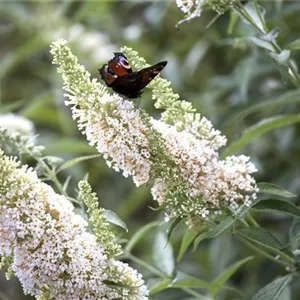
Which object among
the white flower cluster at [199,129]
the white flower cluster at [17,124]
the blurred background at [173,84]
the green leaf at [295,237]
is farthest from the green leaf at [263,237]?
the white flower cluster at [17,124]

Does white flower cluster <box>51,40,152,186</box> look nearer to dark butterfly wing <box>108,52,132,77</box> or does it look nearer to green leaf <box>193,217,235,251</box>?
dark butterfly wing <box>108,52,132,77</box>

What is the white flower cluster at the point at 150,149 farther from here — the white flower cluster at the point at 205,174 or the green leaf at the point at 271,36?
the green leaf at the point at 271,36

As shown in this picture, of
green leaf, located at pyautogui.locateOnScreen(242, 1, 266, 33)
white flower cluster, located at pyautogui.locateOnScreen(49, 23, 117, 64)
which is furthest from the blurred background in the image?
green leaf, located at pyautogui.locateOnScreen(242, 1, 266, 33)

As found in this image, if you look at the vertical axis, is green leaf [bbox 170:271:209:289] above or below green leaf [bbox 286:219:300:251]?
below

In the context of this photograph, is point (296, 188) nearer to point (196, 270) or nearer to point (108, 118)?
point (196, 270)

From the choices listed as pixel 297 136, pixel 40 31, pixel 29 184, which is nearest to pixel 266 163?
pixel 297 136
